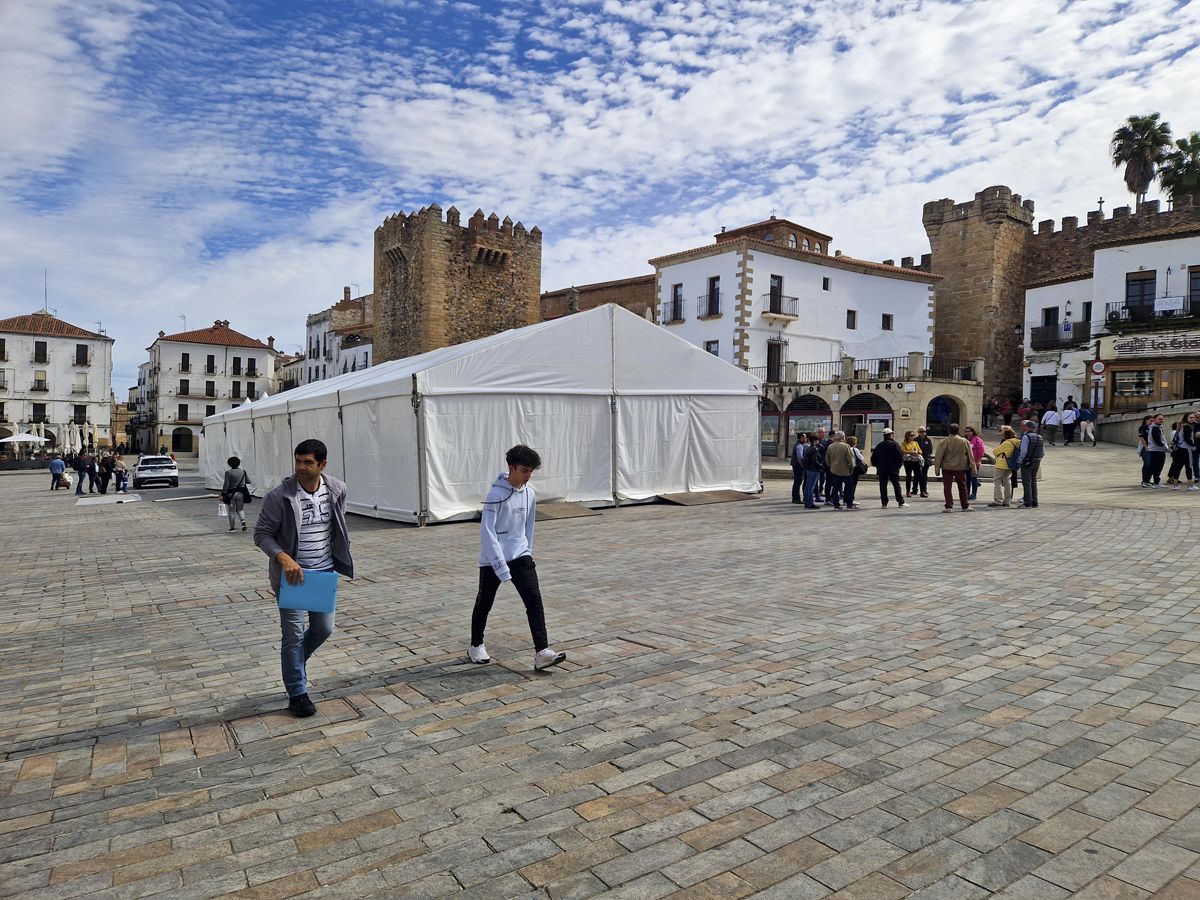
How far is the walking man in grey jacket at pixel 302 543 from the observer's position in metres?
4.18

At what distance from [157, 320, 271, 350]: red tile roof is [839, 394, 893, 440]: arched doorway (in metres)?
61.6

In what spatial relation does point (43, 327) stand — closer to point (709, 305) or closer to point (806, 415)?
point (709, 305)

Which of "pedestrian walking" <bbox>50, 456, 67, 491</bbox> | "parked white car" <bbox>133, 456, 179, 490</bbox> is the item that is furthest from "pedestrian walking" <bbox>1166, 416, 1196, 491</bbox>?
"pedestrian walking" <bbox>50, 456, 67, 491</bbox>

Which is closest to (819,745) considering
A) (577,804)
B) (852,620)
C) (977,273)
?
(577,804)

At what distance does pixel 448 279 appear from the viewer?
3828 cm

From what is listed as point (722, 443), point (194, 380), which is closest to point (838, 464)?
point (722, 443)

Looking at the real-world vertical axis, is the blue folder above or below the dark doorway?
below

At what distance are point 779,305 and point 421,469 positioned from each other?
26.2m

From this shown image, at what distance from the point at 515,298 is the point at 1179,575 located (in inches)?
1429

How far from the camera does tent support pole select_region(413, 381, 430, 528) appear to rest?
12.5 meters

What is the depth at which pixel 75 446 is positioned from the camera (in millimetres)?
37625

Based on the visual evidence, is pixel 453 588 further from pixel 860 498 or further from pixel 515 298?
pixel 515 298

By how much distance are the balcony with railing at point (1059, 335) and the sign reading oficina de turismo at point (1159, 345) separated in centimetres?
373

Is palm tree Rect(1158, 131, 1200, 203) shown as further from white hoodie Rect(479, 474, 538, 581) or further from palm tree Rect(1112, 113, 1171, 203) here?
white hoodie Rect(479, 474, 538, 581)
